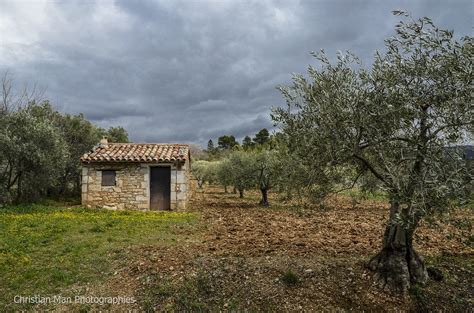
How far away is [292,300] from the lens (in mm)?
7637

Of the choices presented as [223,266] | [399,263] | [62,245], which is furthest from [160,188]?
[399,263]

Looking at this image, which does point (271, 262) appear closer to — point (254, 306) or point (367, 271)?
point (254, 306)

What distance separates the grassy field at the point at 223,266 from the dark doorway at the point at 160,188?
7.09 m

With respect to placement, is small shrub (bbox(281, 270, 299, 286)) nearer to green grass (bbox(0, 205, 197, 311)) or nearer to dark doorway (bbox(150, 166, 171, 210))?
green grass (bbox(0, 205, 197, 311))

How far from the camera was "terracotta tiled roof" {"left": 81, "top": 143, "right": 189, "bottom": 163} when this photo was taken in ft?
68.9

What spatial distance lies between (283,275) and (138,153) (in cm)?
1620

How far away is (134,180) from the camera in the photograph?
21.3 m

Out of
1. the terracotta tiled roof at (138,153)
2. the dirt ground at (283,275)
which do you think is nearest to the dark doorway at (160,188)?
the terracotta tiled roof at (138,153)

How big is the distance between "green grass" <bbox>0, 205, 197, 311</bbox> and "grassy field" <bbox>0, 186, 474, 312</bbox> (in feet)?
0.11

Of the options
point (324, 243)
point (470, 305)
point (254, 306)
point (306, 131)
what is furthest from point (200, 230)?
point (470, 305)

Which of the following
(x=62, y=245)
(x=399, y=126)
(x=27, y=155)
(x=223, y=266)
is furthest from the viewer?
(x=27, y=155)

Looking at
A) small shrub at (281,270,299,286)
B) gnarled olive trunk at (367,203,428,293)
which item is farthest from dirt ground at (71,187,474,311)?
gnarled olive trunk at (367,203,428,293)

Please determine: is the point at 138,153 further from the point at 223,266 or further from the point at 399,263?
the point at 399,263

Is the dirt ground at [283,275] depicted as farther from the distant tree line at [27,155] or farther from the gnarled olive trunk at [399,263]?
the distant tree line at [27,155]
